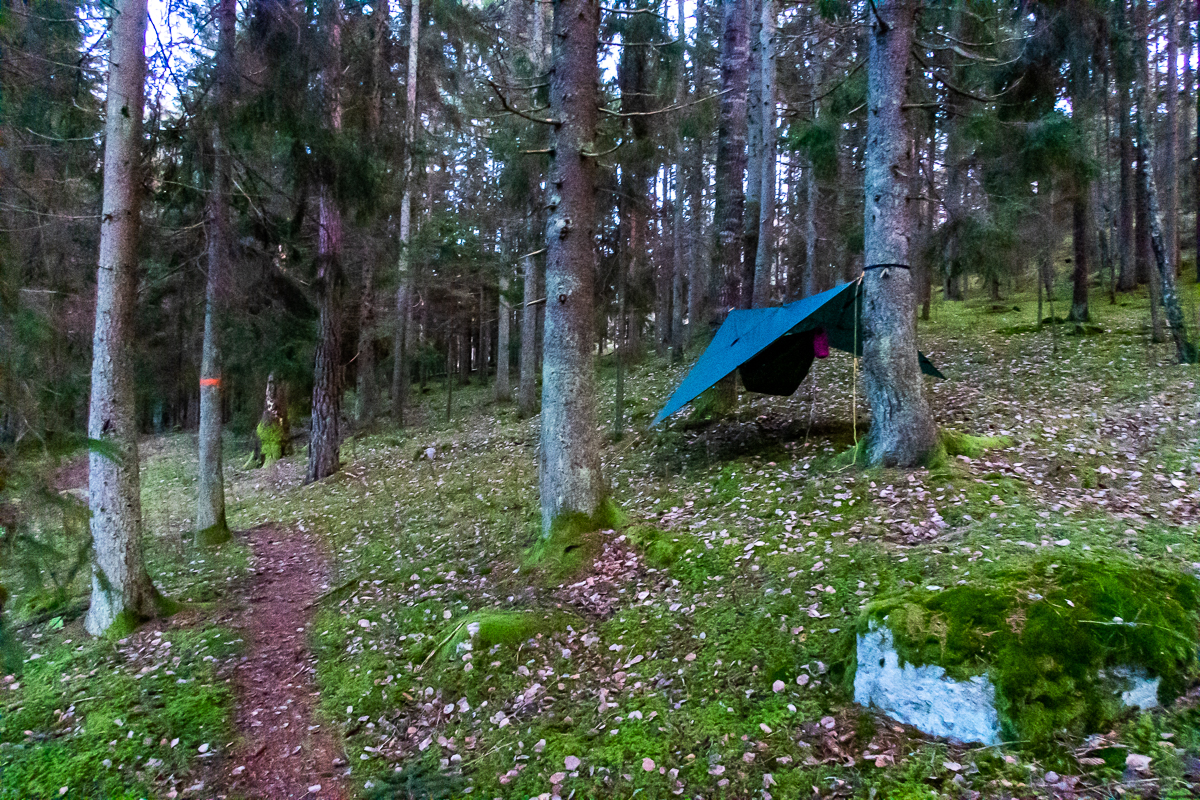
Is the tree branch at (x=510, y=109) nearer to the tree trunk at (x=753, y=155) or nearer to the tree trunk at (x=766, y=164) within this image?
the tree trunk at (x=766, y=164)

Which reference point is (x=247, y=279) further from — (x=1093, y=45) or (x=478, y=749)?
(x=1093, y=45)

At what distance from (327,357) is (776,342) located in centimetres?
827

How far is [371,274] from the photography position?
491 inches

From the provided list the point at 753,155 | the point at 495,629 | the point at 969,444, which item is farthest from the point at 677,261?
the point at 495,629

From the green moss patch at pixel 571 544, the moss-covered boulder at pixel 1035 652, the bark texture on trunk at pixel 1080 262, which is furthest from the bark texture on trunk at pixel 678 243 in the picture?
the moss-covered boulder at pixel 1035 652

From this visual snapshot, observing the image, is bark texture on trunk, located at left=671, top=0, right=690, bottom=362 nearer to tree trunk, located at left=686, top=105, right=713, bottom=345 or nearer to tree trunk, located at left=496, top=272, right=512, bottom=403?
tree trunk, located at left=686, top=105, right=713, bottom=345

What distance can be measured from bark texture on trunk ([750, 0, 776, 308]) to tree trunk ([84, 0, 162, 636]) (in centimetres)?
741

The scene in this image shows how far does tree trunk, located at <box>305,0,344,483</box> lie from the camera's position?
10398mm

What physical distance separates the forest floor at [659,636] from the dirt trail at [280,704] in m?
0.04

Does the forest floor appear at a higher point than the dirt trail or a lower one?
higher

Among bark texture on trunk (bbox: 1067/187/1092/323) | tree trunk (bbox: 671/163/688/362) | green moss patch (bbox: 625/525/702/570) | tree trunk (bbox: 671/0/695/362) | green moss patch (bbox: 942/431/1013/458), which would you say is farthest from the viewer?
tree trunk (bbox: 671/163/688/362)

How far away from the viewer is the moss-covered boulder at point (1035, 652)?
2701mm

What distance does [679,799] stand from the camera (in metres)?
2.93

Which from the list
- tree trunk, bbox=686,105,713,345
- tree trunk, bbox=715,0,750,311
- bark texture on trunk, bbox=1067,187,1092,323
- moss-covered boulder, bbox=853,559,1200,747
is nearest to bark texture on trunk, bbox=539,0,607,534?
moss-covered boulder, bbox=853,559,1200,747
